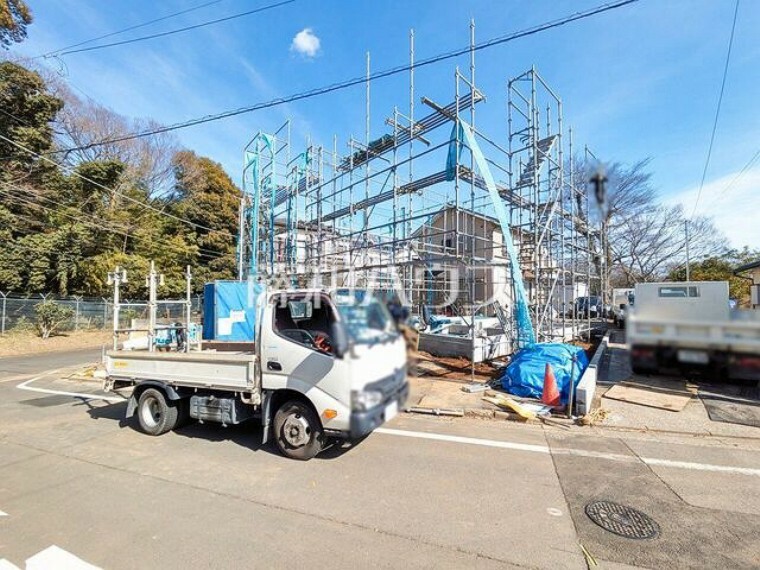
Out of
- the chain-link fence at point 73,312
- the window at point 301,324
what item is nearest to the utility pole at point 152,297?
the window at point 301,324

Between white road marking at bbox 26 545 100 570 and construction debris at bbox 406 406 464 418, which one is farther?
construction debris at bbox 406 406 464 418

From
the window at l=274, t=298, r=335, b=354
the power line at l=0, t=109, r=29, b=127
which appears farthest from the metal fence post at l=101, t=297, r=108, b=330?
the window at l=274, t=298, r=335, b=354

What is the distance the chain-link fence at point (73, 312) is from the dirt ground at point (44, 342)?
59cm

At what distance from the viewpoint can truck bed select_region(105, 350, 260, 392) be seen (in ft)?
20.9

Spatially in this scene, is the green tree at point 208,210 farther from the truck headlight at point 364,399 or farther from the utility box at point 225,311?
the truck headlight at point 364,399

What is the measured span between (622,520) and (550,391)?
430 centimetres

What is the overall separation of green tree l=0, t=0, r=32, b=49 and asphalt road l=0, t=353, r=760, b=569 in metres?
22.8

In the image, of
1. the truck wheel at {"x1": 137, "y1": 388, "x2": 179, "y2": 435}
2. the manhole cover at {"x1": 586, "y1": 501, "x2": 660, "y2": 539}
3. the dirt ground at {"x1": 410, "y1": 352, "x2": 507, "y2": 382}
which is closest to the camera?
the manhole cover at {"x1": 586, "y1": 501, "x2": 660, "y2": 539}

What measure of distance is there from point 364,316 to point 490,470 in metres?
6.01

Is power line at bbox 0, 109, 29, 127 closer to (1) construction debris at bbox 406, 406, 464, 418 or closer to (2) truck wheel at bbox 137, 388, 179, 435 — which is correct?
(2) truck wheel at bbox 137, 388, 179, 435

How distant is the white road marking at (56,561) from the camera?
3.90 metres

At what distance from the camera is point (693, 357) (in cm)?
55

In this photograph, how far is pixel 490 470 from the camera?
6066mm

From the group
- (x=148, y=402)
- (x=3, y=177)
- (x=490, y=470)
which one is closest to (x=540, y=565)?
(x=490, y=470)
